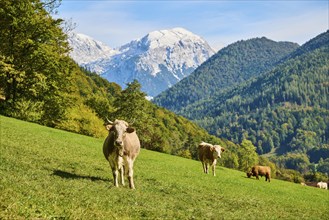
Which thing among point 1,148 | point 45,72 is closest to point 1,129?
point 1,148

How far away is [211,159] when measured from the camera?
39.2 metres

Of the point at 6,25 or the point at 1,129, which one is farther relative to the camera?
the point at 6,25

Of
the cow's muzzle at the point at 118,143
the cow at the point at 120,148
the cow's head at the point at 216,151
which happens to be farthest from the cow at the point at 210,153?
the cow's muzzle at the point at 118,143

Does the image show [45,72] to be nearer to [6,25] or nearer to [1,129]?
[6,25]

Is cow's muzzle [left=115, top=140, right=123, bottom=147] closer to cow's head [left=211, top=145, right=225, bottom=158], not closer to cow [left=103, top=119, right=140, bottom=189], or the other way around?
cow [left=103, top=119, right=140, bottom=189]

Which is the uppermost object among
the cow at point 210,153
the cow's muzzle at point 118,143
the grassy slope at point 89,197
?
the cow's muzzle at point 118,143

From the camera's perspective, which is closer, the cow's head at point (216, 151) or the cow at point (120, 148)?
the cow at point (120, 148)

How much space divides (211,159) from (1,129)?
2150 cm

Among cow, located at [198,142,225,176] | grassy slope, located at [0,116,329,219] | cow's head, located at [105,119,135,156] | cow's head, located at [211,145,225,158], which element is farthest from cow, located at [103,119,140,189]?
cow, located at [198,142,225,176]

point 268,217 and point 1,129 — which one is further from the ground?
point 1,129

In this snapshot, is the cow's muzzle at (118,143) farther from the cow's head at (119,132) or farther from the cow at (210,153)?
the cow at (210,153)

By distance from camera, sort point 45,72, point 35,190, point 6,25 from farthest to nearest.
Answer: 1. point 45,72
2. point 6,25
3. point 35,190

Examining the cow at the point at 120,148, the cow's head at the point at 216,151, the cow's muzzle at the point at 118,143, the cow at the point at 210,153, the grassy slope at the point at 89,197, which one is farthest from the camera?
the cow at the point at 210,153

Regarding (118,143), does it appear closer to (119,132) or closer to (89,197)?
(119,132)
